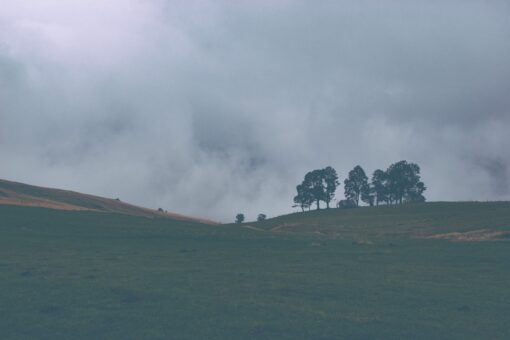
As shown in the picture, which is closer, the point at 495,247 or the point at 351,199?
the point at 495,247

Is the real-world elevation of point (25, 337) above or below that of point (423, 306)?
below

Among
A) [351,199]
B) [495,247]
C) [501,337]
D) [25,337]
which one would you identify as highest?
[351,199]

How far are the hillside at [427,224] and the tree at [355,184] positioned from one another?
3236 cm

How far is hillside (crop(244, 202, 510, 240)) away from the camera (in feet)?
272

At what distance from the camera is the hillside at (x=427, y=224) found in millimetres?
82956

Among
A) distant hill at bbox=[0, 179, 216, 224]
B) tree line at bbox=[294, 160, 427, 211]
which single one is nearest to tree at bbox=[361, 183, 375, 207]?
tree line at bbox=[294, 160, 427, 211]

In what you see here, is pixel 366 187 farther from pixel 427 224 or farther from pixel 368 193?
pixel 427 224

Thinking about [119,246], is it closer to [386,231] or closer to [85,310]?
[85,310]

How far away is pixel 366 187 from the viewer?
195000mm

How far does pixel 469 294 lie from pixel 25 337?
21928 mm

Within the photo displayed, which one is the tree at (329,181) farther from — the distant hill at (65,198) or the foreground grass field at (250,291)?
the foreground grass field at (250,291)

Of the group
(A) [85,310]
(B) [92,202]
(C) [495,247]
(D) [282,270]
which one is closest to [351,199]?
(B) [92,202]

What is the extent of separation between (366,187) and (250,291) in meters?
171

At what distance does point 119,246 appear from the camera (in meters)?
57.1
